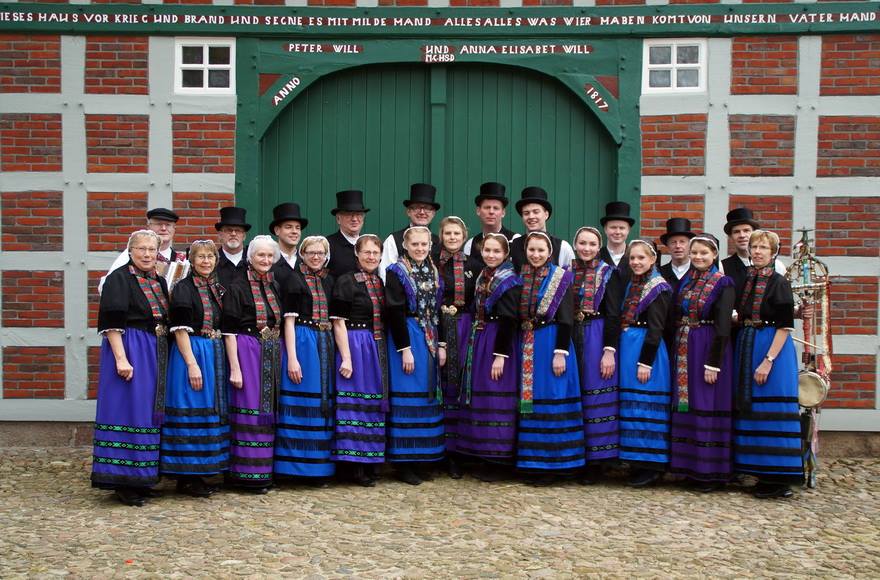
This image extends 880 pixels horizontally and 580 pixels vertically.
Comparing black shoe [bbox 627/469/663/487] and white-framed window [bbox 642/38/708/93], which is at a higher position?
white-framed window [bbox 642/38/708/93]

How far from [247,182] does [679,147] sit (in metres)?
3.41

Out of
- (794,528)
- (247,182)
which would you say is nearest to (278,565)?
(794,528)

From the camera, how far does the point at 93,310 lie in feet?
23.3

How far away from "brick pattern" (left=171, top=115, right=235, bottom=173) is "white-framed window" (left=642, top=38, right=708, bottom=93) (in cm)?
331

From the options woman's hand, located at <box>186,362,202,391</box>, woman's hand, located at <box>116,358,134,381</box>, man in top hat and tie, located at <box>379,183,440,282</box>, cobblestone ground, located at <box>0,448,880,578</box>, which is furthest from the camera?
man in top hat and tie, located at <box>379,183,440,282</box>

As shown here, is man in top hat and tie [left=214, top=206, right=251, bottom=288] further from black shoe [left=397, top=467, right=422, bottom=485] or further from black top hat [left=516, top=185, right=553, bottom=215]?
black top hat [left=516, top=185, right=553, bottom=215]

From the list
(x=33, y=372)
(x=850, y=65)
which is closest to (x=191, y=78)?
(x=33, y=372)

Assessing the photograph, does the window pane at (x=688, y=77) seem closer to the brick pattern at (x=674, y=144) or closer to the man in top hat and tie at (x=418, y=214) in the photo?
the brick pattern at (x=674, y=144)

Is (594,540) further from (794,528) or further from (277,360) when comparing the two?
(277,360)

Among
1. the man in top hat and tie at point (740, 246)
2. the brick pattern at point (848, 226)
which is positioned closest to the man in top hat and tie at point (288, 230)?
the man in top hat and tie at point (740, 246)

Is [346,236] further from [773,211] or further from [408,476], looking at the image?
[773,211]

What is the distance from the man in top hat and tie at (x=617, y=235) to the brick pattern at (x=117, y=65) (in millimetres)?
3756

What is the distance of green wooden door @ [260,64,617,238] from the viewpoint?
7332 mm

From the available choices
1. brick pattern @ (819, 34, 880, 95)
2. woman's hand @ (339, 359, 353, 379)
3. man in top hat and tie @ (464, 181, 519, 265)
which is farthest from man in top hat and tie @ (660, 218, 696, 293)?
woman's hand @ (339, 359, 353, 379)
